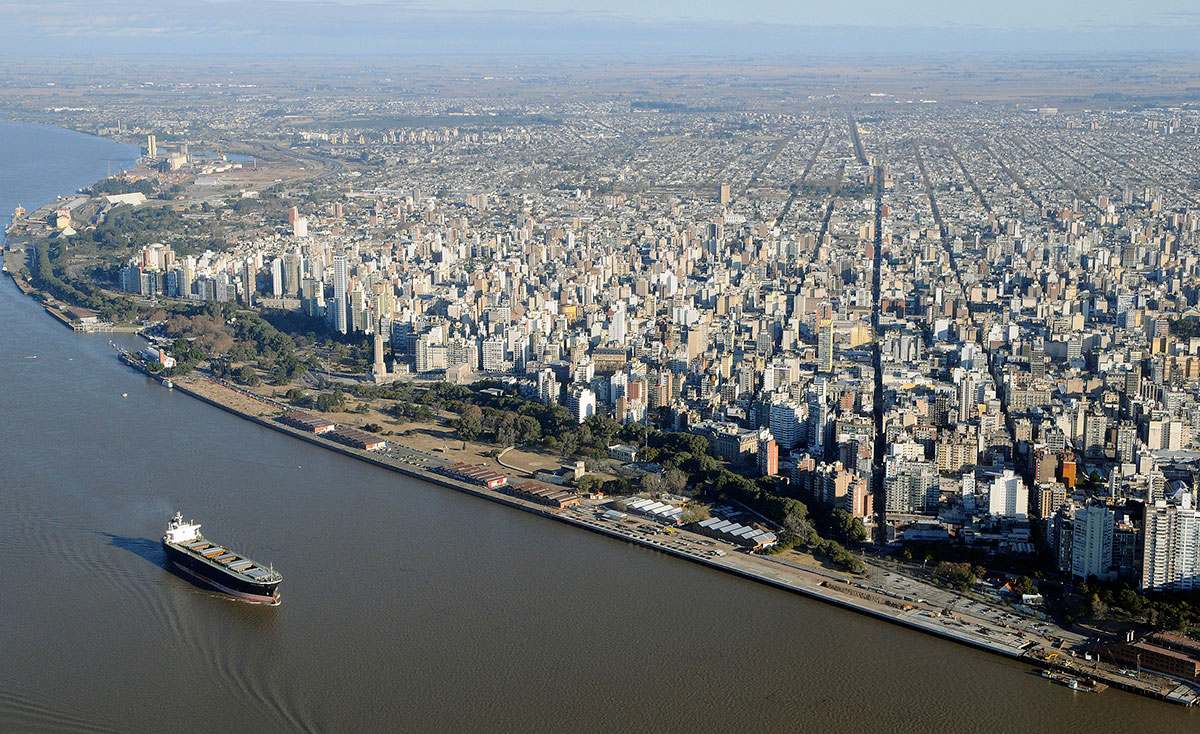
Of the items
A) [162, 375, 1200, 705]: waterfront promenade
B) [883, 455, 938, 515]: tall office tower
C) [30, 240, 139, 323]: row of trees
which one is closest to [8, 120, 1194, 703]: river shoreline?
[162, 375, 1200, 705]: waterfront promenade

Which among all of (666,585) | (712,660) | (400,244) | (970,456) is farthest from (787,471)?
(400,244)

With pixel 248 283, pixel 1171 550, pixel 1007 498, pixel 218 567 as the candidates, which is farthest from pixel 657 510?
pixel 248 283

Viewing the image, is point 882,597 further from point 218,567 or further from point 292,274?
point 292,274

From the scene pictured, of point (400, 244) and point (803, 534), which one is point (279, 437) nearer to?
point (803, 534)

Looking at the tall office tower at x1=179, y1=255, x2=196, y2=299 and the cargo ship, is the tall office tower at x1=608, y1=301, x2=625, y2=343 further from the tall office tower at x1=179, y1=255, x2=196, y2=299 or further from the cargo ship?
the cargo ship

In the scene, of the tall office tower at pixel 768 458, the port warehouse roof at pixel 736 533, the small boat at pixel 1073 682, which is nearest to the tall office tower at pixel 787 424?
the tall office tower at pixel 768 458

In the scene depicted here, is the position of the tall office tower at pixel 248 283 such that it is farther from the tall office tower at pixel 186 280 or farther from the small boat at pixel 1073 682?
the small boat at pixel 1073 682
